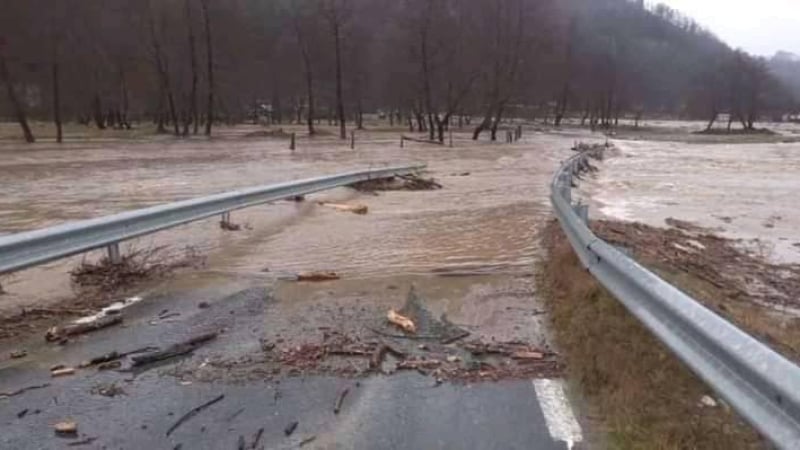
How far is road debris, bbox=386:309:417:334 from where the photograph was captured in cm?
642

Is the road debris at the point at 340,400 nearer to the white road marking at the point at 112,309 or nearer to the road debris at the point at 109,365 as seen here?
the road debris at the point at 109,365

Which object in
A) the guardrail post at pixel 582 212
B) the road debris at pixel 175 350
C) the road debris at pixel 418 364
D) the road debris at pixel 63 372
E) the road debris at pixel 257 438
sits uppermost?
the guardrail post at pixel 582 212

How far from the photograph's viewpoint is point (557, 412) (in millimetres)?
4621

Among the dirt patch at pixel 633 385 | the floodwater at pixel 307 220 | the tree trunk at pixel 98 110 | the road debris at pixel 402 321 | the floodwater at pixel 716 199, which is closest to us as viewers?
the dirt patch at pixel 633 385

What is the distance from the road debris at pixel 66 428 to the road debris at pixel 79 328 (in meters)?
1.89

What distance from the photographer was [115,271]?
8.53m

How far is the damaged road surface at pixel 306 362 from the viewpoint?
172 inches

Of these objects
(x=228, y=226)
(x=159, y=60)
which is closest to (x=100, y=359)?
(x=228, y=226)

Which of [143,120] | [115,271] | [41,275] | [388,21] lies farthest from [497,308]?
[143,120]

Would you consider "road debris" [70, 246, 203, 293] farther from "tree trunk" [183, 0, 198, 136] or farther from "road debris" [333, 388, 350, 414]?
"tree trunk" [183, 0, 198, 136]

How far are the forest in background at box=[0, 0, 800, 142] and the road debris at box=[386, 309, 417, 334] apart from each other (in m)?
51.0

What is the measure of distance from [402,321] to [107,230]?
3651 mm

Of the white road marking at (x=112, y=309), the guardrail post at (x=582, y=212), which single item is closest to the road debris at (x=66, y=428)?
the white road marking at (x=112, y=309)

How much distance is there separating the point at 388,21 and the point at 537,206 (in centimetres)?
6443
